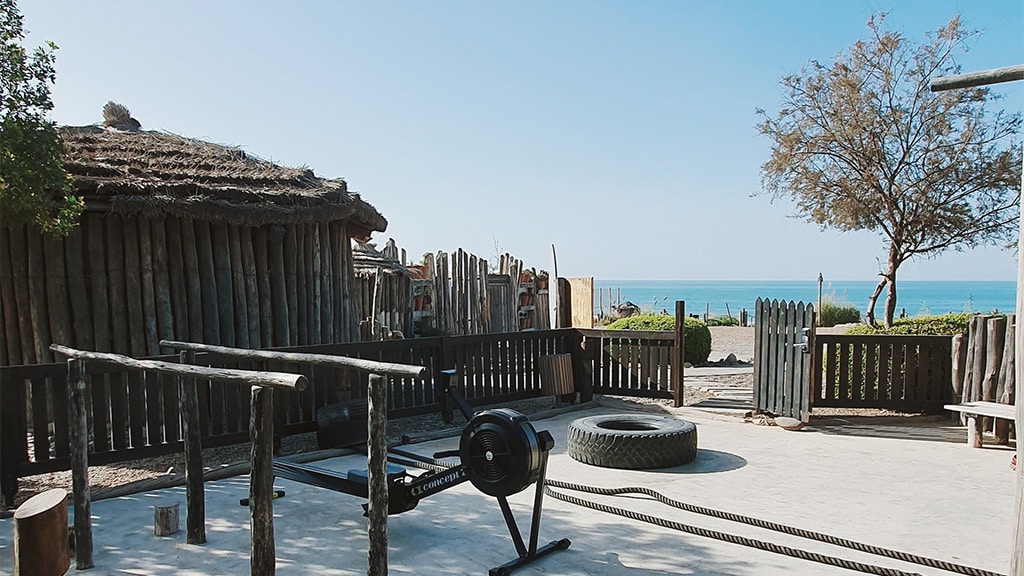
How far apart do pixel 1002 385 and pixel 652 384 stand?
13.1 feet

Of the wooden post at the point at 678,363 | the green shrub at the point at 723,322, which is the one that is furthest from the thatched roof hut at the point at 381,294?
the green shrub at the point at 723,322

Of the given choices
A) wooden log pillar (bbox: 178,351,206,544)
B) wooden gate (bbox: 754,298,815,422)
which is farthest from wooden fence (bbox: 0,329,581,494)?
wooden gate (bbox: 754,298,815,422)

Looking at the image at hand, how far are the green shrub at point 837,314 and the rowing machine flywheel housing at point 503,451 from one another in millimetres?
22367

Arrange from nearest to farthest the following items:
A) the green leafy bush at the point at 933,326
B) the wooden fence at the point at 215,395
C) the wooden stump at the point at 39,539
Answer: the wooden stump at the point at 39,539 → the wooden fence at the point at 215,395 → the green leafy bush at the point at 933,326

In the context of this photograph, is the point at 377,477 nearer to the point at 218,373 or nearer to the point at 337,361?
the point at 337,361

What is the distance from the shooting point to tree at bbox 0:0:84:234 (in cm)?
586

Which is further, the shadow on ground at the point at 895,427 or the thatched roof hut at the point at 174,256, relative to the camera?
the shadow on ground at the point at 895,427

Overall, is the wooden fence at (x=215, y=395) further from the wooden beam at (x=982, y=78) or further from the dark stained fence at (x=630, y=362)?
the wooden beam at (x=982, y=78)

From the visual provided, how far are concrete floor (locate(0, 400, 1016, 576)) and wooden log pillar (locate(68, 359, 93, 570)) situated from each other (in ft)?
0.41

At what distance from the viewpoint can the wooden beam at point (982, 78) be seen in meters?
3.03

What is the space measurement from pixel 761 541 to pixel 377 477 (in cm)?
260

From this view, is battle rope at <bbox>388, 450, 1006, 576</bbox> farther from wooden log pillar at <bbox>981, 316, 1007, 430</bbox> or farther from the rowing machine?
wooden log pillar at <bbox>981, 316, 1007, 430</bbox>

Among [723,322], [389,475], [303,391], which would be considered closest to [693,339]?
[303,391]

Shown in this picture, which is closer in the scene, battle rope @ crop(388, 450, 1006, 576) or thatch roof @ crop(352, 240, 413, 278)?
battle rope @ crop(388, 450, 1006, 576)
